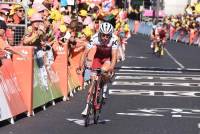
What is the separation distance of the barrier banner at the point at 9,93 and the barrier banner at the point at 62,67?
11.9 ft

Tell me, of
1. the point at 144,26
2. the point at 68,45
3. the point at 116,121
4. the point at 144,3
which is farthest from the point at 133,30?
the point at 116,121

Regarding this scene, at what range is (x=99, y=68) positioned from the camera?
13.1 metres

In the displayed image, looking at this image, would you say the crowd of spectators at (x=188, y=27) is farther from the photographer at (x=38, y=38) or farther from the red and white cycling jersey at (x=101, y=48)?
the red and white cycling jersey at (x=101, y=48)

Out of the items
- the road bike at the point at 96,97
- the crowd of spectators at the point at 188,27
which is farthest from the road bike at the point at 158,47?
the road bike at the point at 96,97

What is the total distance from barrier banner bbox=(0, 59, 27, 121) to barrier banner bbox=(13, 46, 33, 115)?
17cm

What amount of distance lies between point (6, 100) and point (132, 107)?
156 inches

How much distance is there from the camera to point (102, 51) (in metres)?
13.4

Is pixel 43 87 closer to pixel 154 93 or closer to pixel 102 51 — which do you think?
pixel 102 51

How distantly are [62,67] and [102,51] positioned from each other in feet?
14.7

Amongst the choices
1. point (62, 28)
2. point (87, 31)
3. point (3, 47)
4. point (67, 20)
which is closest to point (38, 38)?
point (3, 47)

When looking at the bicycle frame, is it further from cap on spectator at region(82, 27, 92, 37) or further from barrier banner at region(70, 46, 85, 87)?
cap on spectator at region(82, 27, 92, 37)

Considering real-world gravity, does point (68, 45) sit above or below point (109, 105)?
above

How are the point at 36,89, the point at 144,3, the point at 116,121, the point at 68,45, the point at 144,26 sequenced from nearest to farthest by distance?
1. the point at 116,121
2. the point at 36,89
3. the point at 68,45
4. the point at 144,26
5. the point at 144,3

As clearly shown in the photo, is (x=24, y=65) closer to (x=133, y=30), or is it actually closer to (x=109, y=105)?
(x=109, y=105)
